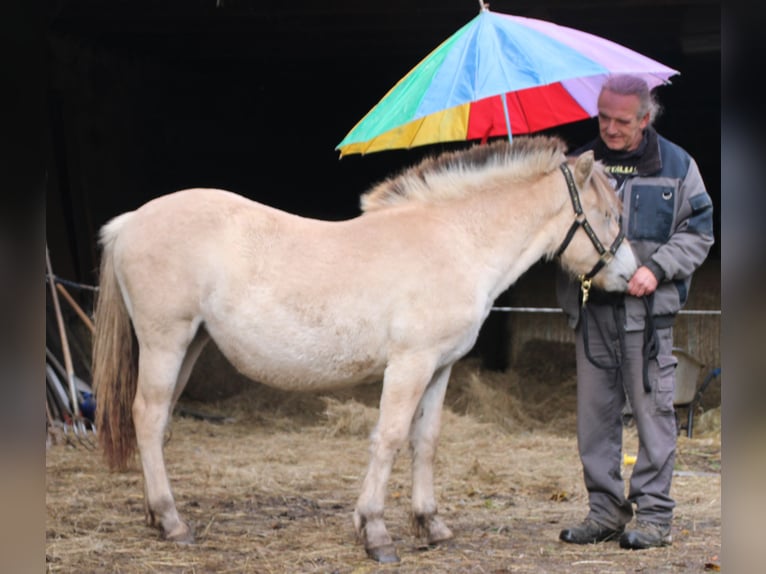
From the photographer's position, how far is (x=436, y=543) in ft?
14.3

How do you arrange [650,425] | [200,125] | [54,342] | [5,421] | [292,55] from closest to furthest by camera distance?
1. [5,421]
2. [650,425]
3. [54,342]
4. [292,55]
5. [200,125]

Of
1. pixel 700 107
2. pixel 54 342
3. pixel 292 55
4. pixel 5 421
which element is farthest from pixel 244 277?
pixel 700 107

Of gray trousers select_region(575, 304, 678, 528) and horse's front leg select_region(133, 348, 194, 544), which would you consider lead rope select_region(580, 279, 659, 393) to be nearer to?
gray trousers select_region(575, 304, 678, 528)

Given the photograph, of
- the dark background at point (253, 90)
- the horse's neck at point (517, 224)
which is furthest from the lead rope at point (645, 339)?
the dark background at point (253, 90)

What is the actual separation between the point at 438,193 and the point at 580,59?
3.04 ft

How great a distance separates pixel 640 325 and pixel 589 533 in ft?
3.48

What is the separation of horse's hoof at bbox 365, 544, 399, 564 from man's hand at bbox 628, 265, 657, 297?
1.65 m

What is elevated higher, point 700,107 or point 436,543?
point 700,107

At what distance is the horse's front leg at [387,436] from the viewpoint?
4.05 metres

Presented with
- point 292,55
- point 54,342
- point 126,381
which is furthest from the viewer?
point 292,55

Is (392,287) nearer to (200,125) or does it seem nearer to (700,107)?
(200,125)

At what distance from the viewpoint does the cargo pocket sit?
4.21 m

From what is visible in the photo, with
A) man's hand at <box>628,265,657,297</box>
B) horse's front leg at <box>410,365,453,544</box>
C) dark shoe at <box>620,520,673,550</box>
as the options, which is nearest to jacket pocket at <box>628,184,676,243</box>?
man's hand at <box>628,265,657,297</box>

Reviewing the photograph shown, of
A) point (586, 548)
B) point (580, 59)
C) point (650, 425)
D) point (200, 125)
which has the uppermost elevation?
point (200, 125)
